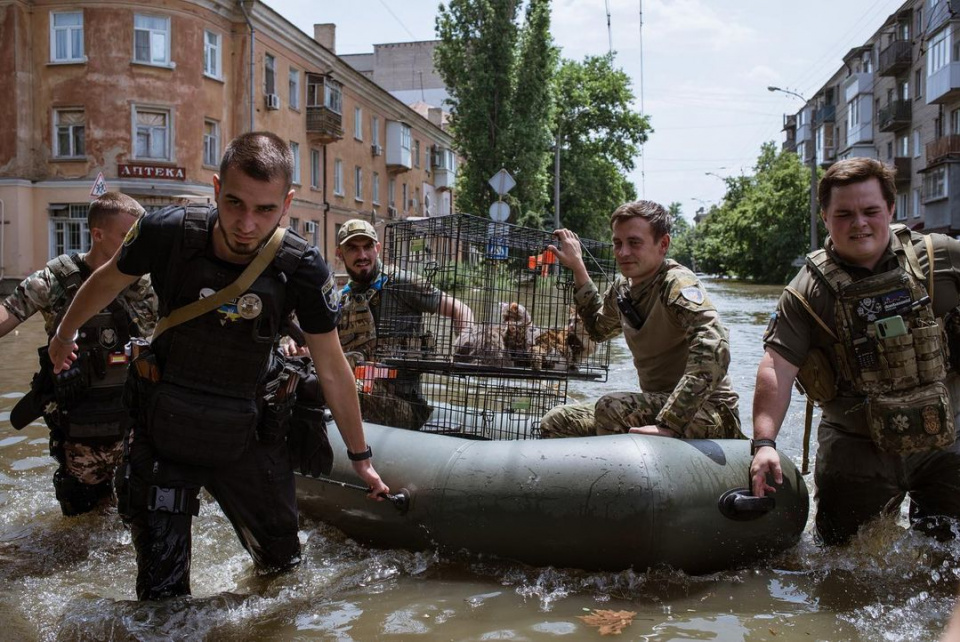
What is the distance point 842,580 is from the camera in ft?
13.0

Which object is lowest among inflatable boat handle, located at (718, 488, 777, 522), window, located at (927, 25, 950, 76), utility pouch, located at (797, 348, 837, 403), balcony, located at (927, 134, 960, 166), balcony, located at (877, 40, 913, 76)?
inflatable boat handle, located at (718, 488, 777, 522)

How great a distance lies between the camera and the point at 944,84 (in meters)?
37.0

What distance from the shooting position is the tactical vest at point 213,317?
319 cm

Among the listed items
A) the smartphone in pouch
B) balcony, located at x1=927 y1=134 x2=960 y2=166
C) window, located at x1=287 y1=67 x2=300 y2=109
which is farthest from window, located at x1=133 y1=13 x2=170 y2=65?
balcony, located at x1=927 y1=134 x2=960 y2=166

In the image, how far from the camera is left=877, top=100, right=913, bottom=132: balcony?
4416 cm

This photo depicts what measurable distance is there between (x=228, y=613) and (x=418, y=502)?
104cm

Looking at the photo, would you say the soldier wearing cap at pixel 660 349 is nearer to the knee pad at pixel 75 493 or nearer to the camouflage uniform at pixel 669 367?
the camouflage uniform at pixel 669 367

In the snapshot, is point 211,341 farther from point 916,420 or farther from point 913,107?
point 913,107

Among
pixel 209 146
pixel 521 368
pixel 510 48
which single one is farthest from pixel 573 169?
pixel 521 368

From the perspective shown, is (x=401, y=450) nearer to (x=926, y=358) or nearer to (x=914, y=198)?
(x=926, y=358)

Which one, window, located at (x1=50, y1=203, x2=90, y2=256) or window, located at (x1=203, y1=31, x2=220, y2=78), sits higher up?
window, located at (x1=203, y1=31, x2=220, y2=78)

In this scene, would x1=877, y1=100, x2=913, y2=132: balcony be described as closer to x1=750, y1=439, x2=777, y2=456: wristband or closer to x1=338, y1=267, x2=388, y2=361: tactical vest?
x1=338, y1=267, x2=388, y2=361: tactical vest

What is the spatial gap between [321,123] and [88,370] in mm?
31192

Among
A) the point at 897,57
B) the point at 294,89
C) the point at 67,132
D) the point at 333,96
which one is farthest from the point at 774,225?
the point at 67,132
